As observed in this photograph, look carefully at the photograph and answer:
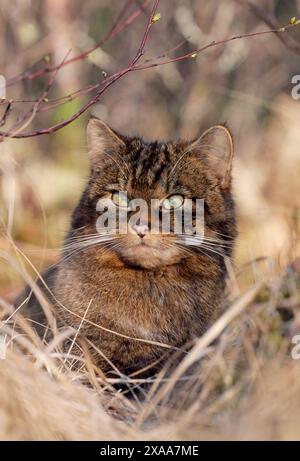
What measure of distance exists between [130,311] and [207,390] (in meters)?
0.67

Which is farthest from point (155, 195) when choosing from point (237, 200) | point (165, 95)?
point (165, 95)

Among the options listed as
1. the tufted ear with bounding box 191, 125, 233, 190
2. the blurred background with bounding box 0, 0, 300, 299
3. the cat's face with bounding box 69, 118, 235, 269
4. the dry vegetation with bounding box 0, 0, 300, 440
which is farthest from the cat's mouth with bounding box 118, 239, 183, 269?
the blurred background with bounding box 0, 0, 300, 299

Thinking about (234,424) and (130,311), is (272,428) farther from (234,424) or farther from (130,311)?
(130,311)

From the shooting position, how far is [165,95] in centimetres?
977

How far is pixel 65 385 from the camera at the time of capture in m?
2.63

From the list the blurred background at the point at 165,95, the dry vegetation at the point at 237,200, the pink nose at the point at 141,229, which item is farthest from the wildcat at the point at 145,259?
the blurred background at the point at 165,95

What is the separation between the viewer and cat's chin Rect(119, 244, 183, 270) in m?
3.12

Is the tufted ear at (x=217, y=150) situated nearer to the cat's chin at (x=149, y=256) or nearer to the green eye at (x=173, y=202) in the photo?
the green eye at (x=173, y=202)

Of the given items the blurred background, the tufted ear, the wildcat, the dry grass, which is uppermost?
the blurred background

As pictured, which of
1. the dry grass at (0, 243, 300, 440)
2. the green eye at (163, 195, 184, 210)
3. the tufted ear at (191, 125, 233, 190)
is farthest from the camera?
the tufted ear at (191, 125, 233, 190)

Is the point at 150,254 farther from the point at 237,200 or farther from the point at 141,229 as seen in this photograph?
the point at 237,200

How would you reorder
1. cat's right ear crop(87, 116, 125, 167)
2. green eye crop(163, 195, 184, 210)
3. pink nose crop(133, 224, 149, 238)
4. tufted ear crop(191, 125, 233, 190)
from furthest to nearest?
cat's right ear crop(87, 116, 125, 167) < tufted ear crop(191, 125, 233, 190) < green eye crop(163, 195, 184, 210) < pink nose crop(133, 224, 149, 238)

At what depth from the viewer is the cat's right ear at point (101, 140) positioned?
3.53 meters

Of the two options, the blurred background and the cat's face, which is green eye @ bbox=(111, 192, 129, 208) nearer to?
the cat's face
